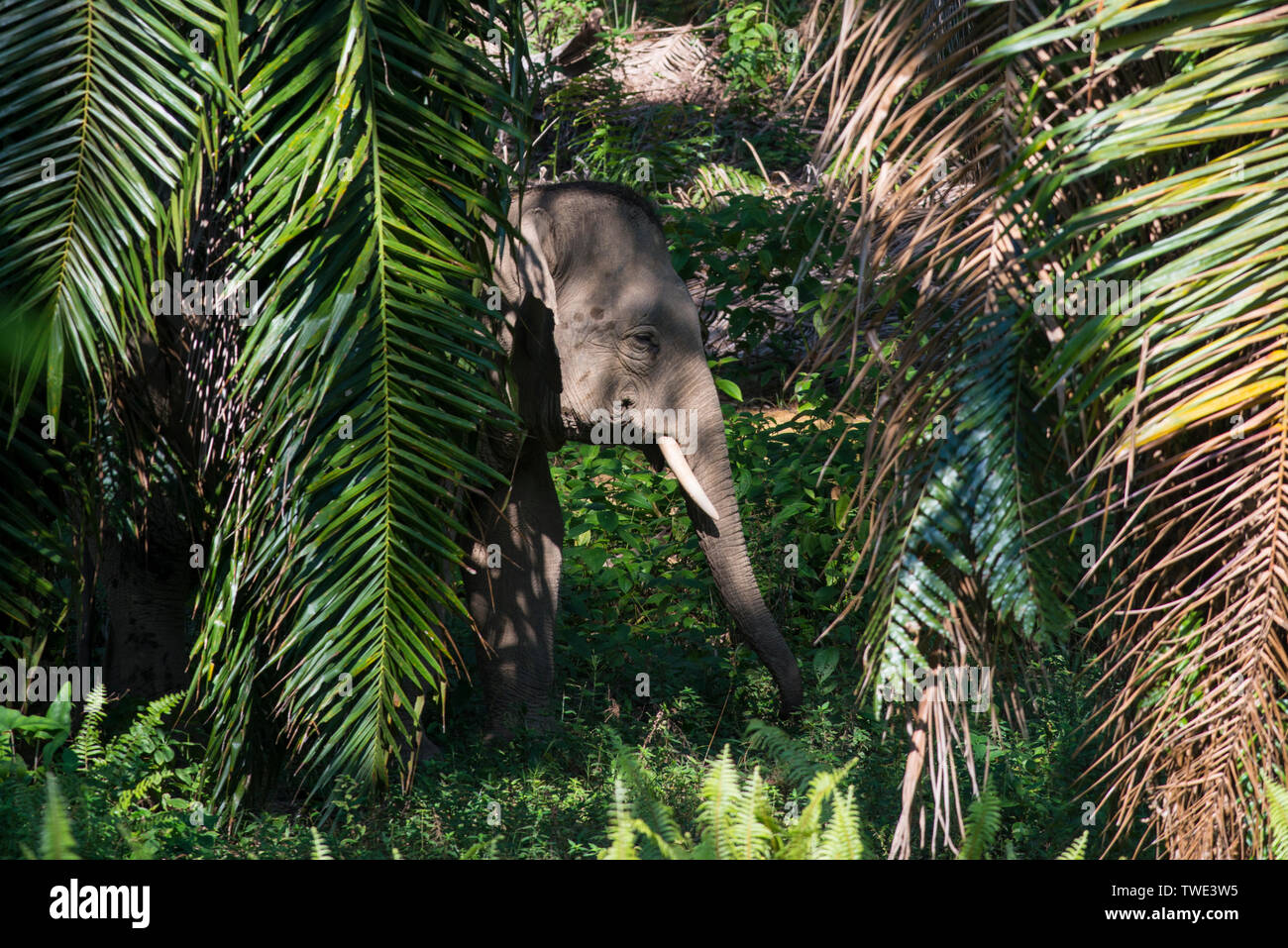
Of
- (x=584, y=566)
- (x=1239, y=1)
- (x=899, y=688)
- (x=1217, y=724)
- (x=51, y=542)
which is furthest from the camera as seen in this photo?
(x=584, y=566)

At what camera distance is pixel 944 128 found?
3438mm

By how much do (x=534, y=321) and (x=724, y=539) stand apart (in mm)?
1309

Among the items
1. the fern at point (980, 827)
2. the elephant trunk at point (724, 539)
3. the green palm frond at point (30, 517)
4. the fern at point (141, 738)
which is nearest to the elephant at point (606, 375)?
the elephant trunk at point (724, 539)

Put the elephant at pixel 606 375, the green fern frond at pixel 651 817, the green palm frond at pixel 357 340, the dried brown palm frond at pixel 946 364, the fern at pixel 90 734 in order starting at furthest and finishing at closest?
1. the elephant at pixel 606 375
2. the fern at pixel 90 734
3. the green palm frond at pixel 357 340
4. the dried brown palm frond at pixel 946 364
5. the green fern frond at pixel 651 817

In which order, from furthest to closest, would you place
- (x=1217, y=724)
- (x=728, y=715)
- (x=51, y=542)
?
(x=728, y=715) < (x=51, y=542) < (x=1217, y=724)

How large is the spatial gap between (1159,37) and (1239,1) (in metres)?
0.17

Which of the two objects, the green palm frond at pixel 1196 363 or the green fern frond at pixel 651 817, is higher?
the green palm frond at pixel 1196 363

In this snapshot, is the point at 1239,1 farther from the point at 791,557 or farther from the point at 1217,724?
the point at 791,557

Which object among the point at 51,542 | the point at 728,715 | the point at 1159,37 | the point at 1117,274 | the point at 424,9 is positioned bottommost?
the point at 728,715

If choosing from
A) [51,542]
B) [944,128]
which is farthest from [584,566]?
[944,128]

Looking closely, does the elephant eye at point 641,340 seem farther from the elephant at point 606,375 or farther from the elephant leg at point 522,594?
the elephant leg at point 522,594

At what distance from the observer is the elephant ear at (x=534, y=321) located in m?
5.38

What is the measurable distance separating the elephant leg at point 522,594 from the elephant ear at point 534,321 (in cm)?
28

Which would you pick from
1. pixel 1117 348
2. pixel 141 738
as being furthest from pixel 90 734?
pixel 1117 348
